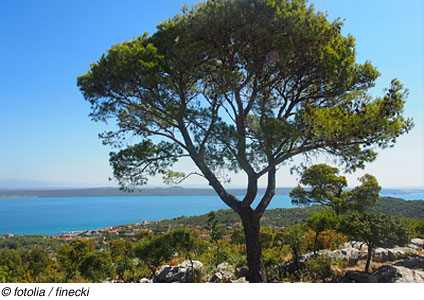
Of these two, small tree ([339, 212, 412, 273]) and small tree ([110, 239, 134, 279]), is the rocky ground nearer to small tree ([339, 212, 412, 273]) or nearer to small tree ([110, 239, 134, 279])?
small tree ([339, 212, 412, 273])

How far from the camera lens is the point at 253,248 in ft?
16.7

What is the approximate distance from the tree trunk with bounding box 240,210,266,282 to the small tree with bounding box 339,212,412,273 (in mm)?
2037

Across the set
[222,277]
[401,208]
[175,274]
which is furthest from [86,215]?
[222,277]

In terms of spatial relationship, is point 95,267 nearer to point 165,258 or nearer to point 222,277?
point 165,258

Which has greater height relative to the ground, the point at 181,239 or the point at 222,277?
the point at 181,239

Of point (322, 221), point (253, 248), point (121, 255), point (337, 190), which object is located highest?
point (337, 190)

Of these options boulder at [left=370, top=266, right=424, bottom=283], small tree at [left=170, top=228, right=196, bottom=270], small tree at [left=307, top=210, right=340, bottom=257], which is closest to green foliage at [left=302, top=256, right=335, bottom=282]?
small tree at [left=307, top=210, right=340, bottom=257]

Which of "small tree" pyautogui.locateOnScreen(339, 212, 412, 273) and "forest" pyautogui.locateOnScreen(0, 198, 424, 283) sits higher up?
"small tree" pyautogui.locateOnScreen(339, 212, 412, 273)

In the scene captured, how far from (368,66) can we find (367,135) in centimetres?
165

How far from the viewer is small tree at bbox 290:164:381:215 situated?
1170cm

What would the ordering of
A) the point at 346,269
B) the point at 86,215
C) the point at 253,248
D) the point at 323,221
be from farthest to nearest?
the point at 86,215
the point at 323,221
the point at 346,269
the point at 253,248

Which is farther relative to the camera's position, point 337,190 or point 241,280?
point 337,190

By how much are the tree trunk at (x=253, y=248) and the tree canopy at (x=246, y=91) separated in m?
0.02

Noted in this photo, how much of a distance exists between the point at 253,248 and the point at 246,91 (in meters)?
3.36
